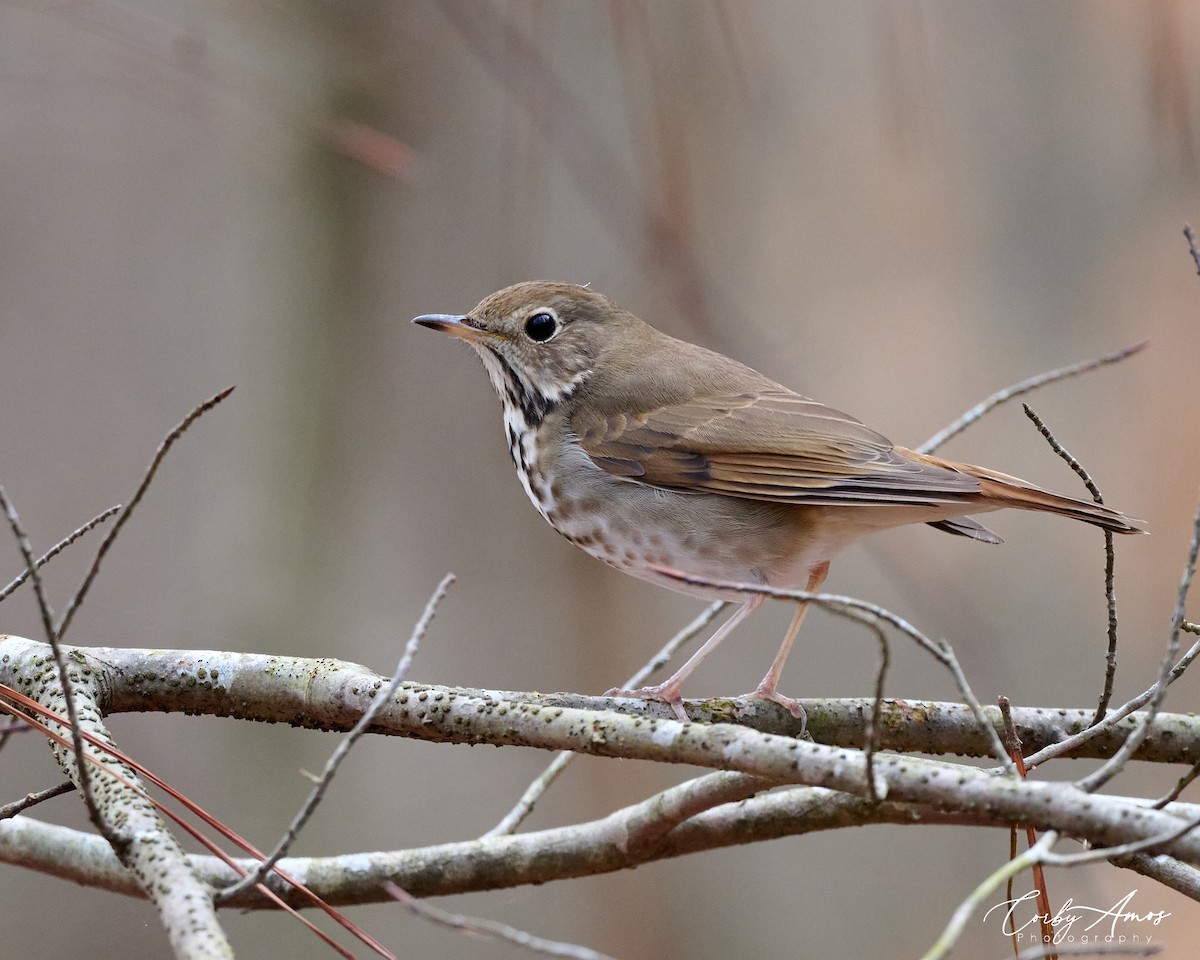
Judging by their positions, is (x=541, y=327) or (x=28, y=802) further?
(x=541, y=327)

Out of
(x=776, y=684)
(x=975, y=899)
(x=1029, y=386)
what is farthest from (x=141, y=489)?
(x=776, y=684)

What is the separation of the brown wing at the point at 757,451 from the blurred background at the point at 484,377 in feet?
3.53

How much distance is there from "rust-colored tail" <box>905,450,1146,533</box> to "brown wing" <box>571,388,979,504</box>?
88 millimetres

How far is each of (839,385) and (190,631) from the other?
2754 millimetres

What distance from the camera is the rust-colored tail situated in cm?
229

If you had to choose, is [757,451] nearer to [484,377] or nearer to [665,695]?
[665,695]

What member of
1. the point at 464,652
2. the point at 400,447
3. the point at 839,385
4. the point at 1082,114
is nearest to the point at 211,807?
the point at 464,652

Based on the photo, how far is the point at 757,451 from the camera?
2.97 m

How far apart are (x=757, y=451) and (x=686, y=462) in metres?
0.17

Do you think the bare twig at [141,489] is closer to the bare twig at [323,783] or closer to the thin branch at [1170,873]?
the bare twig at [323,783]

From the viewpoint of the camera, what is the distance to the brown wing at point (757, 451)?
9.07 feet

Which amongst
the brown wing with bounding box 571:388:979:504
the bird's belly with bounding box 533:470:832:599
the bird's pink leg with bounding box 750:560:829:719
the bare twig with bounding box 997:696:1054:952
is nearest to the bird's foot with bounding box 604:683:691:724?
the bird's pink leg with bounding box 750:560:829:719

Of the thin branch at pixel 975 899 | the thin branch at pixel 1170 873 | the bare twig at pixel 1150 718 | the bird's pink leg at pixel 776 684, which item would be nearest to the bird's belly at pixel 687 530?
the bird's pink leg at pixel 776 684

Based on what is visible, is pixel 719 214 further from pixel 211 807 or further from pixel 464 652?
pixel 211 807
